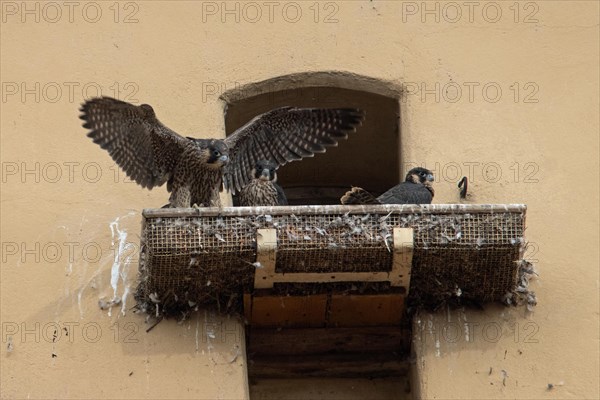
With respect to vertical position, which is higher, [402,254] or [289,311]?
[402,254]

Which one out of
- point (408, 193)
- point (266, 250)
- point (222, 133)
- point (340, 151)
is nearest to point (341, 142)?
point (340, 151)

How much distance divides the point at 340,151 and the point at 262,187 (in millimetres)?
1450

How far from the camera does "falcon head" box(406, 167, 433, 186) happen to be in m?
8.62

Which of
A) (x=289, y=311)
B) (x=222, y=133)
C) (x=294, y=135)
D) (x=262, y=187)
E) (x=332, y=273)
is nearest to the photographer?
(x=332, y=273)

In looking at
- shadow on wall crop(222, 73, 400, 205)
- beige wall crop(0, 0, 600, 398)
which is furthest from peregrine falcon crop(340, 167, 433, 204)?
shadow on wall crop(222, 73, 400, 205)

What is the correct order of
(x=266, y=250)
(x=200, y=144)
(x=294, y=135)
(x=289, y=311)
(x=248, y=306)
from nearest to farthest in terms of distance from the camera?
1. (x=266, y=250)
2. (x=248, y=306)
3. (x=289, y=311)
4. (x=200, y=144)
5. (x=294, y=135)

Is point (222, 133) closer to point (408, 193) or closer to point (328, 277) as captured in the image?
point (408, 193)

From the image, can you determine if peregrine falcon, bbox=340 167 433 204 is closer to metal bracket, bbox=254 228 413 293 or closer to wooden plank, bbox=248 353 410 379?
metal bracket, bbox=254 228 413 293

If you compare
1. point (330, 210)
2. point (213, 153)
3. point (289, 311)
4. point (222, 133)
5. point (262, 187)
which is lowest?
point (289, 311)

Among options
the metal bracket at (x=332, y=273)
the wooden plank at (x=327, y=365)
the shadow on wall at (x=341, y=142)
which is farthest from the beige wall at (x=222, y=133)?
the wooden plank at (x=327, y=365)

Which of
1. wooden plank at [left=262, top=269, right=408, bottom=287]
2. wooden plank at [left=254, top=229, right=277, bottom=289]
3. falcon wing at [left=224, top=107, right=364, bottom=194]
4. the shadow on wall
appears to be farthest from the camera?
the shadow on wall

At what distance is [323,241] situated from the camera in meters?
7.84

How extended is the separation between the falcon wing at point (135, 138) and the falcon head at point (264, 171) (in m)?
0.42

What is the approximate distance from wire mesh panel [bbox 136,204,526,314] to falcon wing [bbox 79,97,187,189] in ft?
2.04
